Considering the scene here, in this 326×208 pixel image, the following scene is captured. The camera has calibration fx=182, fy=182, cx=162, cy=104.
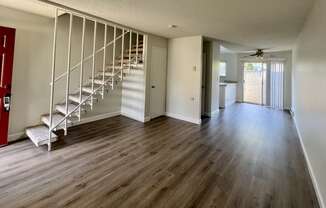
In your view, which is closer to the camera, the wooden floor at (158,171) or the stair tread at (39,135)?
the wooden floor at (158,171)

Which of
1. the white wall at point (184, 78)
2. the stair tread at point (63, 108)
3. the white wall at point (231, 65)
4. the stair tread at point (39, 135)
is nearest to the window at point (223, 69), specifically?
the white wall at point (231, 65)

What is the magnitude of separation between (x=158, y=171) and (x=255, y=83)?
8003 mm

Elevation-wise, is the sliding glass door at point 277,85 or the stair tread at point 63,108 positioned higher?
the sliding glass door at point 277,85

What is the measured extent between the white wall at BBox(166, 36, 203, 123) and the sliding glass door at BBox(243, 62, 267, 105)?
4.74 m

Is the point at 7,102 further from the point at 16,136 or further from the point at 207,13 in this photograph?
the point at 207,13

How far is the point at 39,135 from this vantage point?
3359mm

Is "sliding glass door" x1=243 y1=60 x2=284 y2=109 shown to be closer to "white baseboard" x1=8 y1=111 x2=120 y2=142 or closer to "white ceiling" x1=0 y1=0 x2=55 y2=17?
"white baseboard" x1=8 y1=111 x2=120 y2=142

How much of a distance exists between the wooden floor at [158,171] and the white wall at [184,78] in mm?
1251

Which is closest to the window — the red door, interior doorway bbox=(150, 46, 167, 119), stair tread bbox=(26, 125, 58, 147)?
interior doorway bbox=(150, 46, 167, 119)

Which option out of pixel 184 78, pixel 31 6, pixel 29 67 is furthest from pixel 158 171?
pixel 31 6

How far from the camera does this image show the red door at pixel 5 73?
3201 mm

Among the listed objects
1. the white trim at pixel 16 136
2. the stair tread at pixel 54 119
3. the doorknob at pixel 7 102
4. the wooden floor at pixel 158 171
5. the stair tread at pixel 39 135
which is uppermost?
the doorknob at pixel 7 102

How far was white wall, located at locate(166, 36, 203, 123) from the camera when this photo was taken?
5211 mm

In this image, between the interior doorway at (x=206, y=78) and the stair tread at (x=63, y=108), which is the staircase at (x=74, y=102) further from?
the interior doorway at (x=206, y=78)
